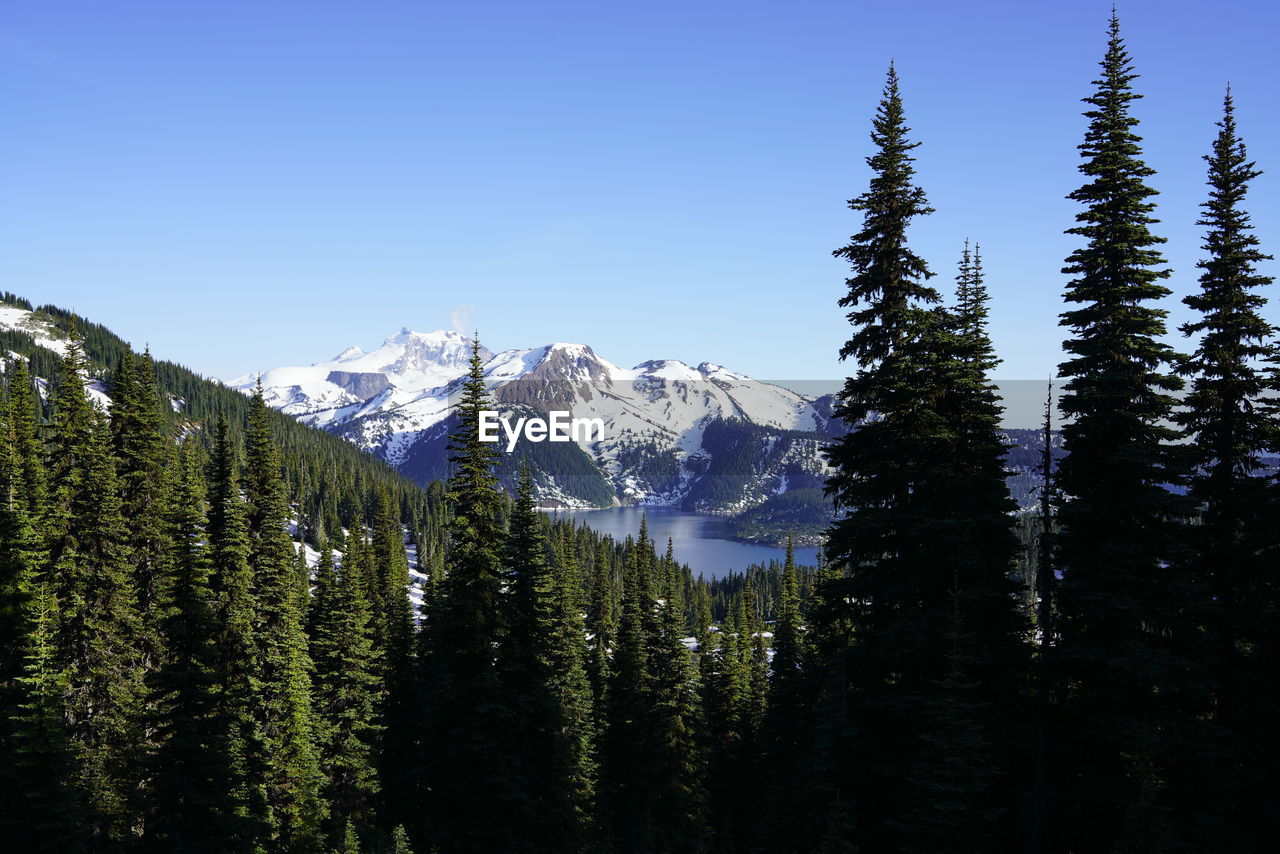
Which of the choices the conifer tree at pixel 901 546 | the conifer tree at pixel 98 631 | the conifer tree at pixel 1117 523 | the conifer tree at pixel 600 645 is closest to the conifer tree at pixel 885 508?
the conifer tree at pixel 901 546

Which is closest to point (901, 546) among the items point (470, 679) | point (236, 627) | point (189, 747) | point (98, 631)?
point (470, 679)

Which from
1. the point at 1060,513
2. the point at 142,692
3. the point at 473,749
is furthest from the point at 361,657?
the point at 1060,513

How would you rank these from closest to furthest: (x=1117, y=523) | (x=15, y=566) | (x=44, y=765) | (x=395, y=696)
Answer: (x=1117, y=523) < (x=44, y=765) < (x=15, y=566) < (x=395, y=696)

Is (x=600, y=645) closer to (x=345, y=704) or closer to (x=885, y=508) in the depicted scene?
(x=345, y=704)

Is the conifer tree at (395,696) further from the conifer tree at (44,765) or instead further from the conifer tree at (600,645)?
the conifer tree at (44,765)

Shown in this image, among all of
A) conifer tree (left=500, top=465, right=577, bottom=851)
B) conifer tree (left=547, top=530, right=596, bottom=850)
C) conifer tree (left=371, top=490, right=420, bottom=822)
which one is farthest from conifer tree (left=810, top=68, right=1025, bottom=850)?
conifer tree (left=371, top=490, right=420, bottom=822)

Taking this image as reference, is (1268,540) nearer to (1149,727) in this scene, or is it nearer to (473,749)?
(1149,727)
